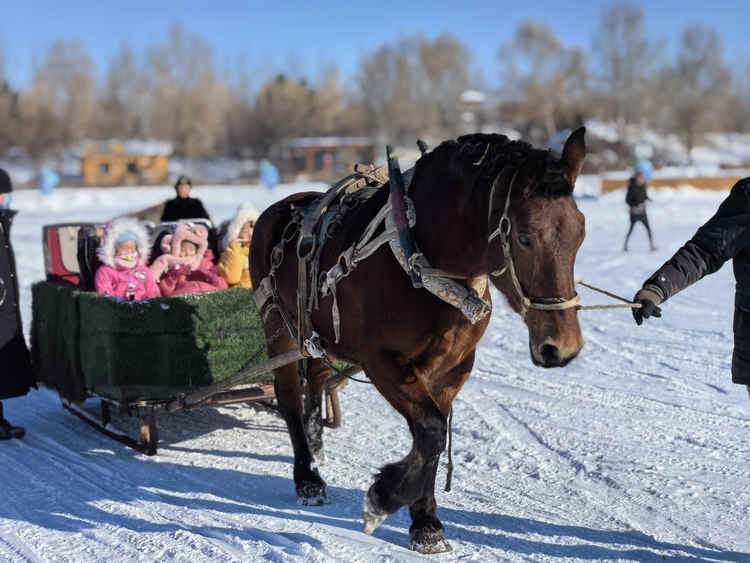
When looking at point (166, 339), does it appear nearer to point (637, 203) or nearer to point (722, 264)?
point (722, 264)

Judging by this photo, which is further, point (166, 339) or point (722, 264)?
point (166, 339)

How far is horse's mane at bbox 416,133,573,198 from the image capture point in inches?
138

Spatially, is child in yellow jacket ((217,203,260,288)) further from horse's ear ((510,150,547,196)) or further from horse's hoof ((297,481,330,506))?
horse's ear ((510,150,547,196))

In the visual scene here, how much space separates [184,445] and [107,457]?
1.80 ft

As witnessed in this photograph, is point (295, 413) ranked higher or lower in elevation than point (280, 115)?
lower

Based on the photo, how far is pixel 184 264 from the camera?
682 cm

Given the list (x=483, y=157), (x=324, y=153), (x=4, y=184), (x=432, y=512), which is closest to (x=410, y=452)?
(x=432, y=512)

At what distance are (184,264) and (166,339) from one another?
120 centimetres

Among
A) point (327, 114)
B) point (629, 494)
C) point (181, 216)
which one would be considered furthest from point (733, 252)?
point (327, 114)

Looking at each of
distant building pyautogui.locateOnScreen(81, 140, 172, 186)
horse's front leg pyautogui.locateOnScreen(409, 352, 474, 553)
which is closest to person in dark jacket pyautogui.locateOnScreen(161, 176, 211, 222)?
horse's front leg pyautogui.locateOnScreen(409, 352, 474, 553)

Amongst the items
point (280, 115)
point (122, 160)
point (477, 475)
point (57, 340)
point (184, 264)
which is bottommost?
point (477, 475)

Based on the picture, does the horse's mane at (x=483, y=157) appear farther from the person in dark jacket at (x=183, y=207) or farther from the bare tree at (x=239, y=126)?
the bare tree at (x=239, y=126)

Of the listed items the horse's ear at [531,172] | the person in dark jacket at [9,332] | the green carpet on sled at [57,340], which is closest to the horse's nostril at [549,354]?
the horse's ear at [531,172]

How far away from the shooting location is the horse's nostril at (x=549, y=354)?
3.22 meters
